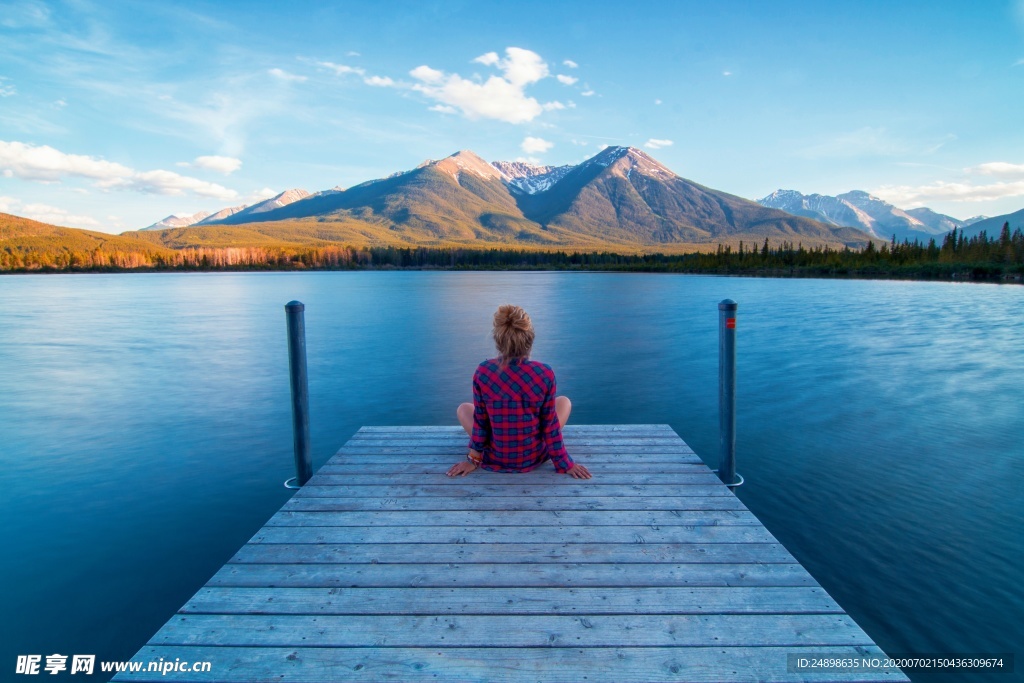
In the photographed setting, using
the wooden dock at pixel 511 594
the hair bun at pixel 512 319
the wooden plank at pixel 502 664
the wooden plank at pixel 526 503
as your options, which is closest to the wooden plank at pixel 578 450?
the wooden dock at pixel 511 594

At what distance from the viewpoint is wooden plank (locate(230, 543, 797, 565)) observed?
13.8 ft

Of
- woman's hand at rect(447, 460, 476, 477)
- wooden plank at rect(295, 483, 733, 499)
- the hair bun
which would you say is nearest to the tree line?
wooden plank at rect(295, 483, 733, 499)

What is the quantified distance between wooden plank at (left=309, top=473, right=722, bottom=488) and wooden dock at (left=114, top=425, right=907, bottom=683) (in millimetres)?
45

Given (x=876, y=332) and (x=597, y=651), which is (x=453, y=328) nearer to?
(x=876, y=332)

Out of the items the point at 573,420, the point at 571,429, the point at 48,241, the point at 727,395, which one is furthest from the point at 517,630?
the point at 48,241

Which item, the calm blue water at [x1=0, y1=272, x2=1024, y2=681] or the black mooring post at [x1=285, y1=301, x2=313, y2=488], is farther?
the black mooring post at [x1=285, y1=301, x2=313, y2=488]

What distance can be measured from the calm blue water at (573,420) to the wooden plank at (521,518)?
7.61 feet

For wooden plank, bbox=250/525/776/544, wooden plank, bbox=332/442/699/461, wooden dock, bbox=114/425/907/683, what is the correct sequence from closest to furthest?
wooden dock, bbox=114/425/907/683 → wooden plank, bbox=250/525/776/544 → wooden plank, bbox=332/442/699/461

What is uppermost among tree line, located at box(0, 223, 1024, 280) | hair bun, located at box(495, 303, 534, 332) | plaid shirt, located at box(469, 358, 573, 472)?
tree line, located at box(0, 223, 1024, 280)

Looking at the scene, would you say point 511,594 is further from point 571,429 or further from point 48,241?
point 48,241

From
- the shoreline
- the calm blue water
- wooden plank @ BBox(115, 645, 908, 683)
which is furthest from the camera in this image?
the shoreline

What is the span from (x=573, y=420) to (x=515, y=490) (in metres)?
8.79

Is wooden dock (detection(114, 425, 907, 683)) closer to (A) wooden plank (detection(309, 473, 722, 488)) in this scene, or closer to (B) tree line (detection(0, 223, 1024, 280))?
(A) wooden plank (detection(309, 473, 722, 488))

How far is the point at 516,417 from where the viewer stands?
544cm
